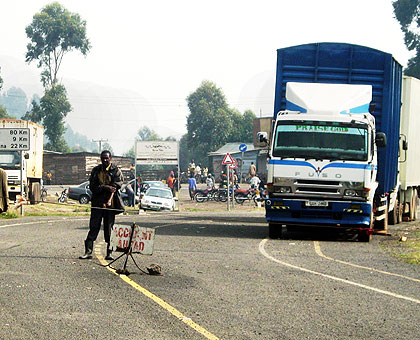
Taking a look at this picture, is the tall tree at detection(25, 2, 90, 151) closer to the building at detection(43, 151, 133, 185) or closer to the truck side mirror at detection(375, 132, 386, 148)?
the building at detection(43, 151, 133, 185)

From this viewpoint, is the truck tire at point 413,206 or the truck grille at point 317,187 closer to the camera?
the truck grille at point 317,187

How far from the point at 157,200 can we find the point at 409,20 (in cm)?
4636

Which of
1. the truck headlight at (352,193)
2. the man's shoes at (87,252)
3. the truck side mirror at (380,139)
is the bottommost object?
the man's shoes at (87,252)

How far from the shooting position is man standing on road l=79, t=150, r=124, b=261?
1379 centimetres

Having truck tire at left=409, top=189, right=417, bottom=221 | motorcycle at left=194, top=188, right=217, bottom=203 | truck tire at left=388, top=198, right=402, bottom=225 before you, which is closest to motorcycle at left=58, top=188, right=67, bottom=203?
motorcycle at left=194, top=188, right=217, bottom=203

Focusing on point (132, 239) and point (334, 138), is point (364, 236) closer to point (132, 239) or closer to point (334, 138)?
point (334, 138)

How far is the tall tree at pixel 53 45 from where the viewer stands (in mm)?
95750

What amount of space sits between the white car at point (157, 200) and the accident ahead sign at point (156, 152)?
1.68m

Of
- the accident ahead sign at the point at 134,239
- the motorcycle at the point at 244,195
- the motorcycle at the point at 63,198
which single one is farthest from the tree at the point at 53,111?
the accident ahead sign at the point at 134,239

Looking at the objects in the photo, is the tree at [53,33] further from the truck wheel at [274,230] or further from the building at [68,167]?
the truck wheel at [274,230]

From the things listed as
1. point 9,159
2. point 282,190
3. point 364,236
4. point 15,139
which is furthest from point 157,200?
point 282,190

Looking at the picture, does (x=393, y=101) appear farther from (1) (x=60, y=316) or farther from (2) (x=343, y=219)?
(1) (x=60, y=316)

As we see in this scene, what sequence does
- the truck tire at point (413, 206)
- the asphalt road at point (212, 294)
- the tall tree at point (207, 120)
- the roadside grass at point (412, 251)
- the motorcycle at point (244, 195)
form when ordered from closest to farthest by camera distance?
the asphalt road at point (212, 294)
the roadside grass at point (412, 251)
the truck tire at point (413, 206)
the motorcycle at point (244, 195)
the tall tree at point (207, 120)

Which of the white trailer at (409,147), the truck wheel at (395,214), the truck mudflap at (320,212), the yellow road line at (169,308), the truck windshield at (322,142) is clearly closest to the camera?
the yellow road line at (169,308)
